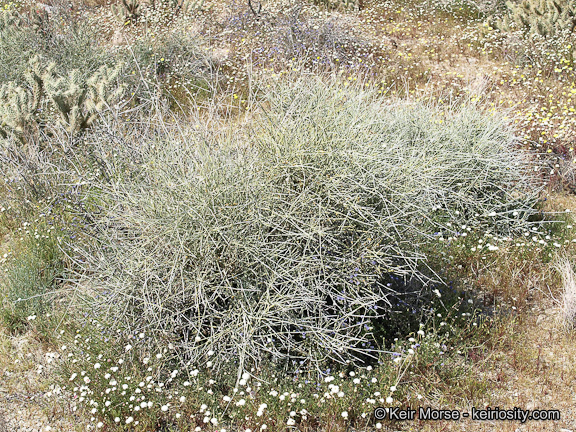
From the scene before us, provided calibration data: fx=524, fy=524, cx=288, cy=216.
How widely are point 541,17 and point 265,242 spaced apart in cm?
779

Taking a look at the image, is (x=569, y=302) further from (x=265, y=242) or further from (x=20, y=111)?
(x=20, y=111)

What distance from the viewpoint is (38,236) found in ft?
14.0

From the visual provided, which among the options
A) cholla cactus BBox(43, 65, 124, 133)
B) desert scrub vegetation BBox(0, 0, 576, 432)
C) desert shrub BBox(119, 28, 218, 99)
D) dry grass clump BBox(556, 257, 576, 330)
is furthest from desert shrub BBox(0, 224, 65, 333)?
desert shrub BBox(119, 28, 218, 99)

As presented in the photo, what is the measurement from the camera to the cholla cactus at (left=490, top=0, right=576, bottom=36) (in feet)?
27.8

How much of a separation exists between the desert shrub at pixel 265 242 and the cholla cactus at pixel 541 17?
6.36 m

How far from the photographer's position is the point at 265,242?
3.17 m

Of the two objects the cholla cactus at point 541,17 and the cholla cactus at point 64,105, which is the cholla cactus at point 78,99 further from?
the cholla cactus at point 541,17

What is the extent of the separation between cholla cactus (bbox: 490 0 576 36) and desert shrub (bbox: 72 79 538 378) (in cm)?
636

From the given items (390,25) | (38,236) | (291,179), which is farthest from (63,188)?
(390,25)

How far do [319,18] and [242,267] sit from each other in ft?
24.1

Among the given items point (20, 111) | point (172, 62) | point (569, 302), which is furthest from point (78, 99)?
point (569, 302)

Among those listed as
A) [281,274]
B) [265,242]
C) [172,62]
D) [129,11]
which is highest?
[129,11]

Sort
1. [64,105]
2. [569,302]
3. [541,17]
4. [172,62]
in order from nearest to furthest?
[569,302]
[64,105]
[172,62]
[541,17]

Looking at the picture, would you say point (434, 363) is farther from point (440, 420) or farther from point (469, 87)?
point (469, 87)
